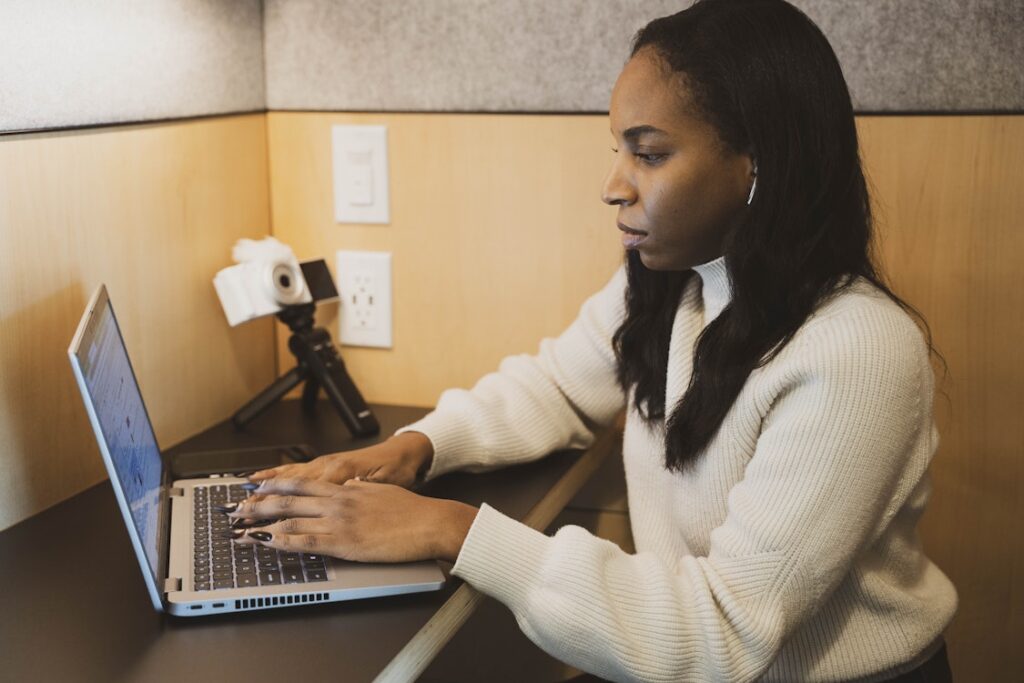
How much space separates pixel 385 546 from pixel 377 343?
69 cm

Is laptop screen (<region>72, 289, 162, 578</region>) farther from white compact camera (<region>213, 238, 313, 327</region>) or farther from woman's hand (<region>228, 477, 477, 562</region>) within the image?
white compact camera (<region>213, 238, 313, 327</region>)

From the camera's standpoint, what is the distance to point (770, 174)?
1.04 meters

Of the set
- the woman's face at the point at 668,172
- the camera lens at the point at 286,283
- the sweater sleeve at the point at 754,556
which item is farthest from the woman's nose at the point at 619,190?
the camera lens at the point at 286,283

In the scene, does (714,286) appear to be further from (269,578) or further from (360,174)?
(360,174)

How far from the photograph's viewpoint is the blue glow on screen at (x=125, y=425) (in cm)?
94

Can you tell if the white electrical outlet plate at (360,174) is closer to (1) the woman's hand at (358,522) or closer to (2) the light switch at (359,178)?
(2) the light switch at (359,178)

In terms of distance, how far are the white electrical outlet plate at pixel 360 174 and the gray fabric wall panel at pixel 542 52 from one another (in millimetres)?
41

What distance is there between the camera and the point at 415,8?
1531mm

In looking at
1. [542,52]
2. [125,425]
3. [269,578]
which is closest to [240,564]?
[269,578]

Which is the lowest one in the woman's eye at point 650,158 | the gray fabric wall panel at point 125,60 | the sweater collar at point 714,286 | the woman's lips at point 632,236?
the sweater collar at point 714,286

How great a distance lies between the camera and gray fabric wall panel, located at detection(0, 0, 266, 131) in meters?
1.13

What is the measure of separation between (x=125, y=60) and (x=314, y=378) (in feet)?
1.63

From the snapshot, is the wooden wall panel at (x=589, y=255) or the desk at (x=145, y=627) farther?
the wooden wall panel at (x=589, y=255)

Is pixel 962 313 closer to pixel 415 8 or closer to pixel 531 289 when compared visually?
pixel 531 289
